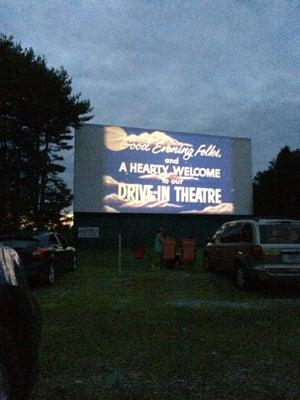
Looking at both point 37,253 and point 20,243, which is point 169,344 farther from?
point 20,243

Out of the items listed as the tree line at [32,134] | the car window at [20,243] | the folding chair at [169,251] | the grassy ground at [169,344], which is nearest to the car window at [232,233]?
the grassy ground at [169,344]

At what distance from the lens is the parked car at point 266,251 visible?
1112cm

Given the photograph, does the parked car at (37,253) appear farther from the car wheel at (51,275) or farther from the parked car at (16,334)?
the parked car at (16,334)

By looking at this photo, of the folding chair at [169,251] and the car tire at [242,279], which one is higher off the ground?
Answer: the folding chair at [169,251]

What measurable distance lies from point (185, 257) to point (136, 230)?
22.0 meters

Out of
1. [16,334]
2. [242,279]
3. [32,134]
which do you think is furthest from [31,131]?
[16,334]

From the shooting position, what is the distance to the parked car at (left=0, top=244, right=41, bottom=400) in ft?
10.9

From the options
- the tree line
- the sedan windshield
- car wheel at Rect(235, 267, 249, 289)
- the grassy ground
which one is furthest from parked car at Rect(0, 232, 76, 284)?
the tree line

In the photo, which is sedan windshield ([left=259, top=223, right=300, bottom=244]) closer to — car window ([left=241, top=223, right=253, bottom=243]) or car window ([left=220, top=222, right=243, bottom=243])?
car window ([left=241, top=223, right=253, bottom=243])

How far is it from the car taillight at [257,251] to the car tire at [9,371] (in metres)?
8.43

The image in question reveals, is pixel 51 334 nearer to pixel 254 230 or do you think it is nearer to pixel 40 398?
pixel 40 398

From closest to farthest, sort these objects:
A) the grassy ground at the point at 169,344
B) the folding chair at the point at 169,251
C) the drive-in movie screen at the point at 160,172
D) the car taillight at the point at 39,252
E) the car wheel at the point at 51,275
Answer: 1. the grassy ground at the point at 169,344
2. the car taillight at the point at 39,252
3. the car wheel at the point at 51,275
4. the folding chair at the point at 169,251
5. the drive-in movie screen at the point at 160,172

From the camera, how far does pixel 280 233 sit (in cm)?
1158

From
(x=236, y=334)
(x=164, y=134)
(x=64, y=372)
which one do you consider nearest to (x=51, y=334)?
(x=64, y=372)
